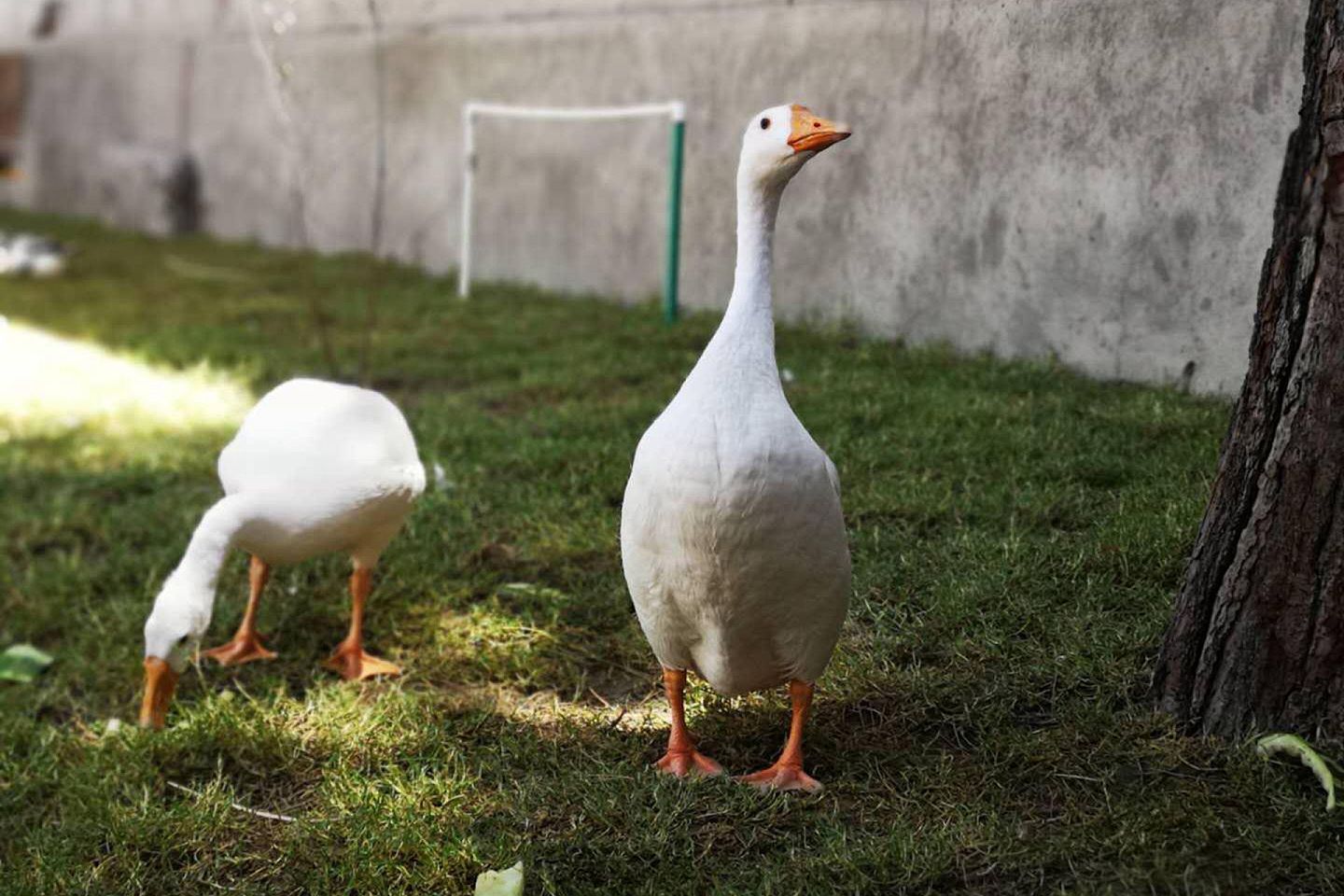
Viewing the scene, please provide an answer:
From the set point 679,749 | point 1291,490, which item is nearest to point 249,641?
point 679,749

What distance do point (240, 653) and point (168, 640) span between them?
52 centimetres

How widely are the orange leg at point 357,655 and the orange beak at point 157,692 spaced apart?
471 millimetres

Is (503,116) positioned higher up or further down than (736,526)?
higher up

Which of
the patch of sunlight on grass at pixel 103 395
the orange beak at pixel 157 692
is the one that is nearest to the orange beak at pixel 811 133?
the orange beak at pixel 157 692

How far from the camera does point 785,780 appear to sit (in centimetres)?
277

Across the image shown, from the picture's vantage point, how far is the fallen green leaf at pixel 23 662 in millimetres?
4004

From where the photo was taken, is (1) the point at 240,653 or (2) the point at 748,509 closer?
(2) the point at 748,509

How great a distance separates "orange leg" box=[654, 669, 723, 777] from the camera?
284cm

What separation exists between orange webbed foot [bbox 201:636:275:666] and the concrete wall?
2.48 m

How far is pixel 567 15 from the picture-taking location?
8078mm

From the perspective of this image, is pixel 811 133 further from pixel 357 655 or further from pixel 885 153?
pixel 885 153

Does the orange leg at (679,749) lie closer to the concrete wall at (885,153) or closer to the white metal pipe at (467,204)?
the concrete wall at (885,153)

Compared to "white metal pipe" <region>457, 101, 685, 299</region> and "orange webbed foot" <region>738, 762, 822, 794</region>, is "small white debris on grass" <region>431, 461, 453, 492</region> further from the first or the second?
"white metal pipe" <region>457, 101, 685, 299</region>

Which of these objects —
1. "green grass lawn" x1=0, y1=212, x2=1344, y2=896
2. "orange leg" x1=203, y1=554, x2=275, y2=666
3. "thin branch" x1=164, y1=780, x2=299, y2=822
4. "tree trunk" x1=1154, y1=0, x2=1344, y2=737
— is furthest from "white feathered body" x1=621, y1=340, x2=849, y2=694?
"orange leg" x1=203, y1=554, x2=275, y2=666
